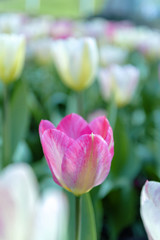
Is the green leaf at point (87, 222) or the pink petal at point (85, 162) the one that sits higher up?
the pink petal at point (85, 162)

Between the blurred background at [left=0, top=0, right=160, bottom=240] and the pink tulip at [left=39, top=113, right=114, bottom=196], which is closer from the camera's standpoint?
the pink tulip at [left=39, top=113, right=114, bottom=196]

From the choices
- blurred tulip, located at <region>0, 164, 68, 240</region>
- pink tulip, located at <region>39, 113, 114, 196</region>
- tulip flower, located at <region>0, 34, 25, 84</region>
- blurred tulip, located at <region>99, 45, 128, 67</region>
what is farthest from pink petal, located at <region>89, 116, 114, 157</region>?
blurred tulip, located at <region>99, 45, 128, 67</region>

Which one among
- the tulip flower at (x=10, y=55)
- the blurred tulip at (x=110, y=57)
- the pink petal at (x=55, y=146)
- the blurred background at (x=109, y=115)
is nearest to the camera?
the pink petal at (x=55, y=146)

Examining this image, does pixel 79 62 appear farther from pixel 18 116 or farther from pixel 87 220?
pixel 87 220

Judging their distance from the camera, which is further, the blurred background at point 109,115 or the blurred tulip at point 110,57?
the blurred tulip at point 110,57

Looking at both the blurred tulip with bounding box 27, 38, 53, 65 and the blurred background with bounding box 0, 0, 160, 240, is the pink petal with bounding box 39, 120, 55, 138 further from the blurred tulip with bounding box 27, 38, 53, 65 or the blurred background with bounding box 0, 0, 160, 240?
the blurred tulip with bounding box 27, 38, 53, 65

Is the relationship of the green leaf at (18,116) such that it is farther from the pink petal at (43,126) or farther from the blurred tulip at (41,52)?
the blurred tulip at (41,52)

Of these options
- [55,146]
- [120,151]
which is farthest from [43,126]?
[120,151]

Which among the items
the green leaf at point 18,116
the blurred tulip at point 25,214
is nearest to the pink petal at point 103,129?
the blurred tulip at point 25,214
